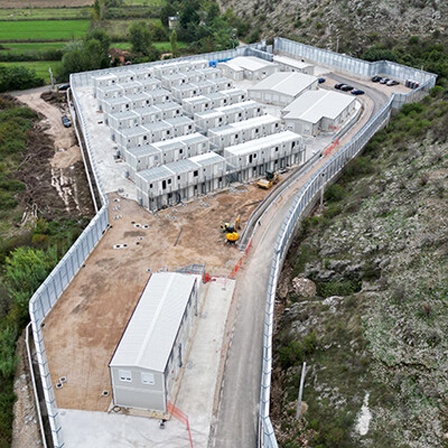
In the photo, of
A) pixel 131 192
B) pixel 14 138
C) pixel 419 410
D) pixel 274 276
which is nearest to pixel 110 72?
pixel 14 138

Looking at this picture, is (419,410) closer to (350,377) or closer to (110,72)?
(350,377)

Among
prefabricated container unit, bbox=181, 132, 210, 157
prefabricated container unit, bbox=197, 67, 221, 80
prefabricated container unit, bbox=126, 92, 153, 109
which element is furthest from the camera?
prefabricated container unit, bbox=197, 67, 221, 80

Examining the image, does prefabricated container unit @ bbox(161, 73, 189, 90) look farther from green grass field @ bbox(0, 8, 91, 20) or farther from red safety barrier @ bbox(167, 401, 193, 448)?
green grass field @ bbox(0, 8, 91, 20)

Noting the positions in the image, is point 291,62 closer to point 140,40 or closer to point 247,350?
point 140,40

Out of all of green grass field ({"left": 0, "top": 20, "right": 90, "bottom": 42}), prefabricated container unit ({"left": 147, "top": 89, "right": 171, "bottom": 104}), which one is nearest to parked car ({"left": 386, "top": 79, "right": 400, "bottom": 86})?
prefabricated container unit ({"left": 147, "top": 89, "right": 171, "bottom": 104})

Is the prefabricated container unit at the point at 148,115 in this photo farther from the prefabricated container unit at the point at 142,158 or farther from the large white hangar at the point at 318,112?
the large white hangar at the point at 318,112

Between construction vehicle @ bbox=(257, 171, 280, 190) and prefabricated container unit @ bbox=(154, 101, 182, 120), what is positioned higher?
prefabricated container unit @ bbox=(154, 101, 182, 120)

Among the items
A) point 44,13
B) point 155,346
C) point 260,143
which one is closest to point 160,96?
point 260,143
